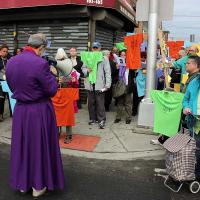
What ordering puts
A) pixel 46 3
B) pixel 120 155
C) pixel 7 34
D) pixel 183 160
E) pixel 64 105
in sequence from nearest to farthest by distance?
1. pixel 183 160
2. pixel 120 155
3. pixel 64 105
4. pixel 46 3
5. pixel 7 34

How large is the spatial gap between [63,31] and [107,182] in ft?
A: 23.1

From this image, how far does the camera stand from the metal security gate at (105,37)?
11591 millimetres

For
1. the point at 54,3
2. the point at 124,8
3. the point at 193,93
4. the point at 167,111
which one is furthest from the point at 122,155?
the point at 124,8

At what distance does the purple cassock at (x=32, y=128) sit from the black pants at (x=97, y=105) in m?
3.48

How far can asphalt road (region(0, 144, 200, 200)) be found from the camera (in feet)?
15.1

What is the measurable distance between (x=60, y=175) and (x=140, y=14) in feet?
14.4

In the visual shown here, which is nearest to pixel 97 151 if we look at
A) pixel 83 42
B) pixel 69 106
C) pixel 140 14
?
pixel 69 106

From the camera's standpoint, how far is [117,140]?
7121mm

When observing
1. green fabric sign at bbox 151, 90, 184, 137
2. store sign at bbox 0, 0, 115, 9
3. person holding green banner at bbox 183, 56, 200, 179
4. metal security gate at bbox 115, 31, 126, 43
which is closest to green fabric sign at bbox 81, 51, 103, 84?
green fabric sign at bbox 151, 90, 184, 137

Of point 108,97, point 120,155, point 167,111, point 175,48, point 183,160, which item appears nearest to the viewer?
point 183,160

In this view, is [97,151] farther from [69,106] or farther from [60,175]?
[60,175]

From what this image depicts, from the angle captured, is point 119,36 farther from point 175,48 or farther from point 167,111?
point 167,111

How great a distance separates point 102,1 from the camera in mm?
10273

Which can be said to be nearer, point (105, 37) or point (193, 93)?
point (193, 93)
